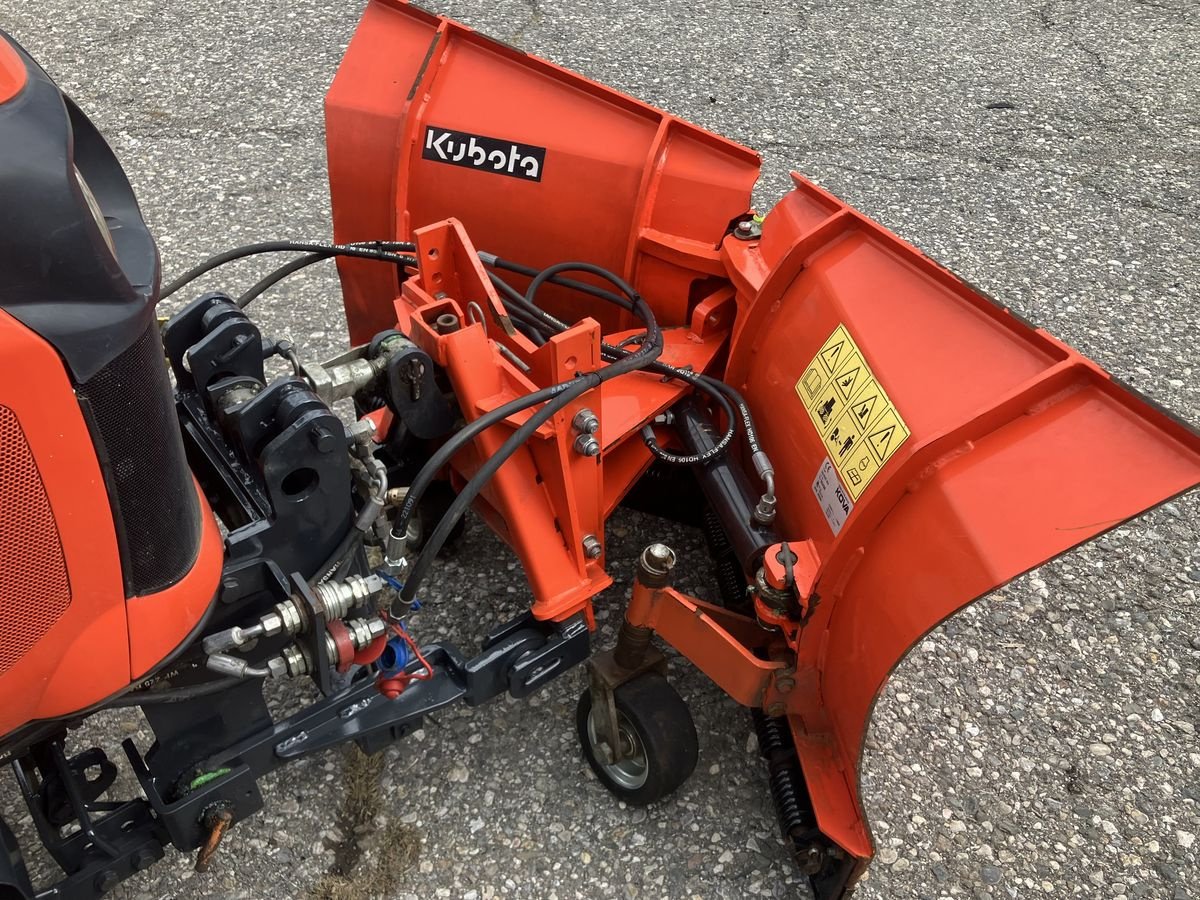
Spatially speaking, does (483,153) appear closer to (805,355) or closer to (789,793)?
(805,355)

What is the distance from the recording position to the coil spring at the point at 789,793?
72.2 inches

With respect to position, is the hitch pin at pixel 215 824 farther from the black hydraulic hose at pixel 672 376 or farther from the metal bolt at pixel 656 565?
the black hydraulic hose at pixel 672 376

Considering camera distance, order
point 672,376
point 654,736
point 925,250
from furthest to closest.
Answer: point 925,250, point 672,376, point 654,736

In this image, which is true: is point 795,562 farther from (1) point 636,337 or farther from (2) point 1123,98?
(2) point 1123,98

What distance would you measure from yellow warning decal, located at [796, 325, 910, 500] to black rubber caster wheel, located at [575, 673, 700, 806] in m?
0.65

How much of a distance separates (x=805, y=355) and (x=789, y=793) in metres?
0.93

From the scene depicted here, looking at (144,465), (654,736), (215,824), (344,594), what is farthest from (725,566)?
(144,465)

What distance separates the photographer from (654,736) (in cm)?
201

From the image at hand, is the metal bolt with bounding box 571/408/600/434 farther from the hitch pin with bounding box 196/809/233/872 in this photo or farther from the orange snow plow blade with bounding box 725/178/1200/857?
the hitch pin with bounding box 196/809/233/872

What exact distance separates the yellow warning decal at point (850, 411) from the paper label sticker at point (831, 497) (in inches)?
0.8

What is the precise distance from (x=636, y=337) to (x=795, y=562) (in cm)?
77

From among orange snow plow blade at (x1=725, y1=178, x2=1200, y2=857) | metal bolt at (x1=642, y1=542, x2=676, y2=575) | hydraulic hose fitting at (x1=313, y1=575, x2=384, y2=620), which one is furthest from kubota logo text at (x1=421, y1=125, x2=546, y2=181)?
hydraulic hose fitting at (x1=313, y1=575, x2=384, y2=620)

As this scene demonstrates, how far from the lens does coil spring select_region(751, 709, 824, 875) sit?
1835mm

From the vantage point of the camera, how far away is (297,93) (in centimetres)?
495
